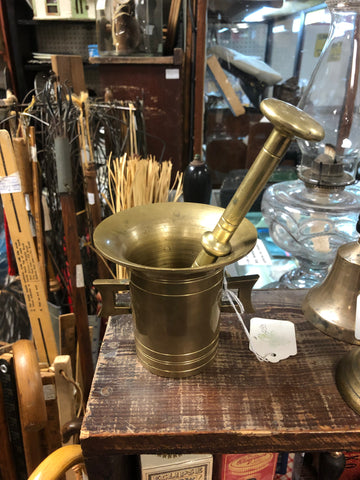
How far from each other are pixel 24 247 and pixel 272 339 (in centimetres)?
66

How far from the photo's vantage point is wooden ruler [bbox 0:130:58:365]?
35.6 inches

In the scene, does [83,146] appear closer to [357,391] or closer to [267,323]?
[267,323]

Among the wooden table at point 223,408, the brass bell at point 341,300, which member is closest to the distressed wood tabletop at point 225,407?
the wooden table at point 223,408

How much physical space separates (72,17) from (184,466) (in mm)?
3013

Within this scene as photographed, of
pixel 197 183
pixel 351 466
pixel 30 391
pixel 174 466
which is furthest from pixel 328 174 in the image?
pixel 30 391

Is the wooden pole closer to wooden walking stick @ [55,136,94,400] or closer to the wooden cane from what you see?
wooden walking stick @ [55,136,94,400]

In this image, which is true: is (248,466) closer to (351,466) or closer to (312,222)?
(351,466)

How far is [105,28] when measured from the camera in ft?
7.93

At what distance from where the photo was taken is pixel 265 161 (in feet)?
1.65

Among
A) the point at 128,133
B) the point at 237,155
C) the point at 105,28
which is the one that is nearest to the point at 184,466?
the point at 128,133

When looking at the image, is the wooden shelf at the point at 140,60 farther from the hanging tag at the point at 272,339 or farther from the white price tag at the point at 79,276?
the hanging tag at the point at 272,339

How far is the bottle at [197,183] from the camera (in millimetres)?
1172

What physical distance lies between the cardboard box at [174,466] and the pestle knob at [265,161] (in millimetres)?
340

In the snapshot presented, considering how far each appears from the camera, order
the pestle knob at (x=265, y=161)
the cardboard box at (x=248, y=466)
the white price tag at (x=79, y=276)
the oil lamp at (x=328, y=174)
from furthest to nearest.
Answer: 1. the white price tag at (x=79, y=276)
2. the oil lamp at (x=328, y=174)
3. the cardboard box at (x=248, y=466)
4. the pestle knob at (x=265, y=161)
